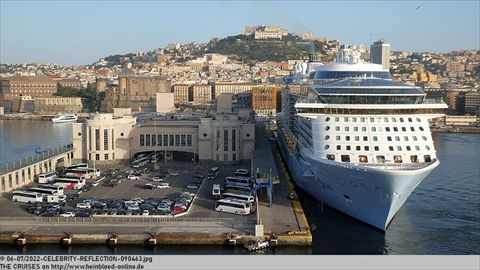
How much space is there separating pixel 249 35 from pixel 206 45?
1310 centimetres

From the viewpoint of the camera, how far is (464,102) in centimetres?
4216

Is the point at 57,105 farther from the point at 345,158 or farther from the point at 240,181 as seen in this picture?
the point at 345,158

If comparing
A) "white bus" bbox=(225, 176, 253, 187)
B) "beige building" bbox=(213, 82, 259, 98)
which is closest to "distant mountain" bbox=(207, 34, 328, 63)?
"beige building" bbox=(213, 82, 259, 98)

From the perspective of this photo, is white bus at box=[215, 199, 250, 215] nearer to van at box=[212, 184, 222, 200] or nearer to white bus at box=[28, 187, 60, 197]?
van at box=[212, 184, 222, 200]

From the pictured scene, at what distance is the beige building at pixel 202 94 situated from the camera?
1903 inches

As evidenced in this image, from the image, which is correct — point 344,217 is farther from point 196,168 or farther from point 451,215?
point 196,168

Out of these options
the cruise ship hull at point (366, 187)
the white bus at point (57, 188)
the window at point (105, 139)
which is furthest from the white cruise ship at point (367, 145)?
the window at point (105, 139)

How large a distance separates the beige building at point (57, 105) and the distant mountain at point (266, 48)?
40450 mm

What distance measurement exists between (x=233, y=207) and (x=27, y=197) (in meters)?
4.33

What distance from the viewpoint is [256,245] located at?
28.0 feet

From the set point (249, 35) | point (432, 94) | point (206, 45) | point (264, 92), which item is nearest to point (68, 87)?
point (264, 92)

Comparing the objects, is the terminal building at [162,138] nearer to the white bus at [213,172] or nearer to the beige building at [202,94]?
the white bus at [213,172]

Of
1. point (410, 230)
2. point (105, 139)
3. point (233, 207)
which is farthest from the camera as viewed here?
point (105, 139)

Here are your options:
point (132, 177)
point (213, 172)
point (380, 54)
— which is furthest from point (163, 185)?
point (380, 54)
